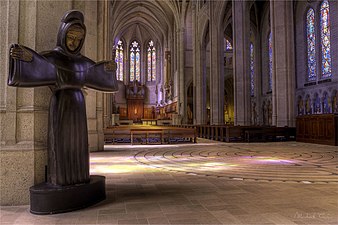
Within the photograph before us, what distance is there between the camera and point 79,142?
3199 mm

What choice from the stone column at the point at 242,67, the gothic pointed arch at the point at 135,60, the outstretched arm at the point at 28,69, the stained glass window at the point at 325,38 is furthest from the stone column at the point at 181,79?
the outstretched arm at the point at 28,69

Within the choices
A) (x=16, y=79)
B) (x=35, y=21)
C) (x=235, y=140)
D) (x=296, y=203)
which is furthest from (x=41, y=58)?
(x=235, y=140)

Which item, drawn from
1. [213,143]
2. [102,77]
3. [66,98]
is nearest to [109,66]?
[102,77]

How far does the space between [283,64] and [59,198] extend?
1417 cm

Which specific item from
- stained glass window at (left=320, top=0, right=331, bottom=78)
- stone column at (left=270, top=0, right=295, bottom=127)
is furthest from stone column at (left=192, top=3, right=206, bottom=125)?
stone column at (left=270, top=0, right=295, bottom=127)

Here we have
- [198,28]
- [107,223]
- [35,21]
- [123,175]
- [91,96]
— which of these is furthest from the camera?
[198,28]

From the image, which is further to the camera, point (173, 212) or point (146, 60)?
point (146, 60)

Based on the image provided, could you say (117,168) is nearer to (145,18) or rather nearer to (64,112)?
(64,112)

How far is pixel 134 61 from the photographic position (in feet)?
147

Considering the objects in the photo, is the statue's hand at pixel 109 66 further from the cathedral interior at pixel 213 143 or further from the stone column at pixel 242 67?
the stone column at pixel 242 67

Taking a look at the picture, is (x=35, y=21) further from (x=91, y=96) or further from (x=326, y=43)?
(x=326, y=43)

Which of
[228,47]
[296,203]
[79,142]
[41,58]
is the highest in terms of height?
[228,47]

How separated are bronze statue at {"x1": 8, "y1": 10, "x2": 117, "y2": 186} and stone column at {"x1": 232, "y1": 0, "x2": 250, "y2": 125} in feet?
54.6

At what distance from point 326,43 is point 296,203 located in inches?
807
